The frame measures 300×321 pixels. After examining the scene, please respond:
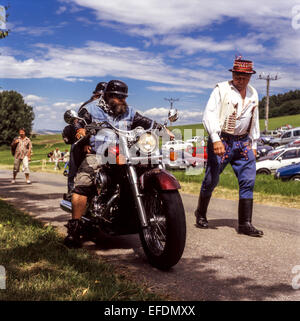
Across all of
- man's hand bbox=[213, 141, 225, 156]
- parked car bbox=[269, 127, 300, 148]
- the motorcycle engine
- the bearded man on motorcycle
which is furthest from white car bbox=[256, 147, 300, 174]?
parked car bbox=[269, 127, 300, 148]

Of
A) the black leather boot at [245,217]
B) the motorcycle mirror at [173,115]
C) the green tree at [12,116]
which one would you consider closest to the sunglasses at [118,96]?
the motorcycle mirror at [173,115]

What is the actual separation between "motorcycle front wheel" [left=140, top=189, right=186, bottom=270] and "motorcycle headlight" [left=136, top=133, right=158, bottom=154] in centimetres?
38

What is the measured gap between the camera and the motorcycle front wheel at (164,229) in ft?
12.2

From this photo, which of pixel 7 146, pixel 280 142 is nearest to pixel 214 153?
pixel 280 142

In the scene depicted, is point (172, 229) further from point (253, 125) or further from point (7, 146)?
point (7, 146)

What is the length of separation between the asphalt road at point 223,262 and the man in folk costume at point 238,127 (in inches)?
19.9

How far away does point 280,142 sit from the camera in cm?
4475

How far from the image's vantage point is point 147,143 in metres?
4.02

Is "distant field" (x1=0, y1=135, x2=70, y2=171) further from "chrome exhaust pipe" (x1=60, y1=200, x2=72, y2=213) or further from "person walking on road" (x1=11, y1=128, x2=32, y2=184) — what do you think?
"chrome exhaust pipe" (x1=60, y1=200, x2=72, y2=213)

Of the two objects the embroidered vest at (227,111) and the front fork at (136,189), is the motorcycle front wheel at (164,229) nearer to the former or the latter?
the front fork at (136,189)

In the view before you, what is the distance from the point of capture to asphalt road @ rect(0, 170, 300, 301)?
3.43 m

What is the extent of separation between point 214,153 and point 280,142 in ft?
136

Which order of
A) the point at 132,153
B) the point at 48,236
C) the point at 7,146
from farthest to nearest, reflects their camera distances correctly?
the point at 7,146
the point at 48,236
the point at 132,153
